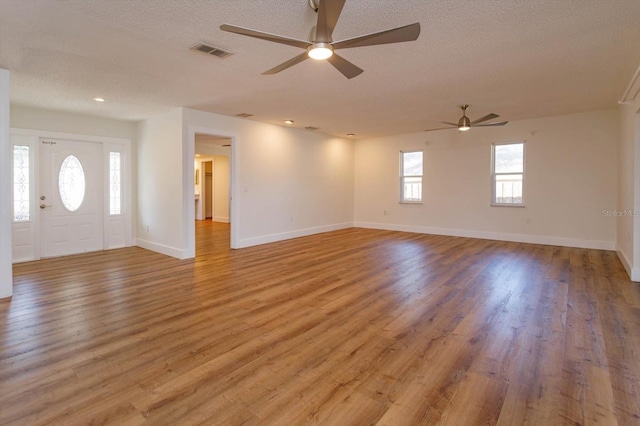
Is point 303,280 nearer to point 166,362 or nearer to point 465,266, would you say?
point 166,362

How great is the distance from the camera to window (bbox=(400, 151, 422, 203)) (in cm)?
870

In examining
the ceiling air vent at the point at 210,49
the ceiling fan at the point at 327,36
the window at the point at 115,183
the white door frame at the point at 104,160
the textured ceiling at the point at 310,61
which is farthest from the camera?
the window at the point at 115,183

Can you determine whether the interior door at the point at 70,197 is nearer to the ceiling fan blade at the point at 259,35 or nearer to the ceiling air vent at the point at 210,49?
the ceiling air vent at the point at 210,49

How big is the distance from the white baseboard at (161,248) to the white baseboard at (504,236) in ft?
18.2

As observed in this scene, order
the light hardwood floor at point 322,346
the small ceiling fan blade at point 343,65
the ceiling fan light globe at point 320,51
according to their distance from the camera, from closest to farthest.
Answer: the light hardwood floor at point 322,346 → the ceiling fan light globe at point 320,51 → the small ceiling fan blade at point 343,65

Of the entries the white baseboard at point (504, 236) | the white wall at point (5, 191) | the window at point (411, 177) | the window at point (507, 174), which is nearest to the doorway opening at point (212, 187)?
the white baseboard at point (504, 236)

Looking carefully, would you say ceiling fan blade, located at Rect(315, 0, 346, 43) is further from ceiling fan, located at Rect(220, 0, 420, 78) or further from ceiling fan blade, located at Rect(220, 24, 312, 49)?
ceiling fan blade, located at Rect(220, 24, 312, 49)

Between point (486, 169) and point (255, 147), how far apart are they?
5288 millimetres

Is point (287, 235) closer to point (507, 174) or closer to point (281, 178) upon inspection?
point (281, 178)

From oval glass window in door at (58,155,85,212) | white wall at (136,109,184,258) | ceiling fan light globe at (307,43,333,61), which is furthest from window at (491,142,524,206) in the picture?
oval glass window in door at (58,155,85,212)

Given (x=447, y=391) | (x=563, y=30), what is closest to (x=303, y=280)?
(x=447, y=391)

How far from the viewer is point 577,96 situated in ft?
17.0

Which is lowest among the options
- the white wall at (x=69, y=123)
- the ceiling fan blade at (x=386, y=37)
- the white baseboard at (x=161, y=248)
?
the white baseboard at (x=161, y=248)

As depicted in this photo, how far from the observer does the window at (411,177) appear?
28.5 feet
